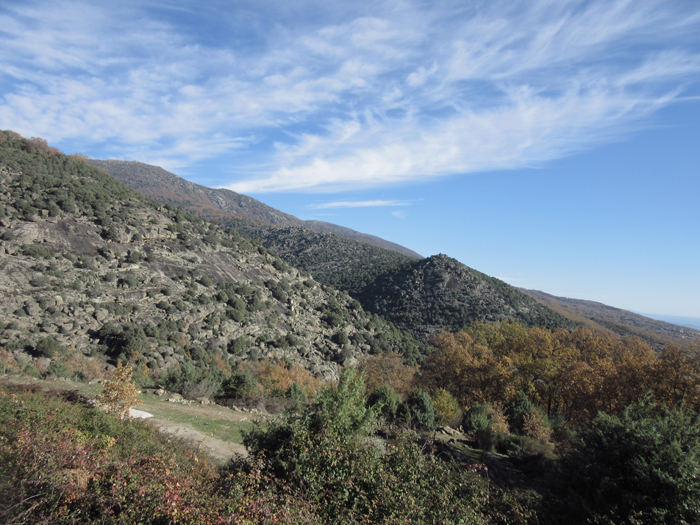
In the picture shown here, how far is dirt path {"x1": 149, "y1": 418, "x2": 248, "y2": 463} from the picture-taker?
36.4ft

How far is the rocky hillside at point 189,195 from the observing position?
118463mm

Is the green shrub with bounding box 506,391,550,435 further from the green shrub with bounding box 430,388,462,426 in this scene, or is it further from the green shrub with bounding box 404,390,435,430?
the green shrub with bounding box 404,390,435,430

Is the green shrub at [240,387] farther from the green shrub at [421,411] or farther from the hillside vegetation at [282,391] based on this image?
the green shrub at [421,411]

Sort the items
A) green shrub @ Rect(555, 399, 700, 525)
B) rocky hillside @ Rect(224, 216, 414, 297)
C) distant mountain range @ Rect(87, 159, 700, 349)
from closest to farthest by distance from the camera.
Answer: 1. green shrub @ Rect(555, 399, 700, 525)
2. distant mountain range @ Rect(87, 159, 700, 349)
3. rocky hillside @ Rect(224, 216, 414, 297)

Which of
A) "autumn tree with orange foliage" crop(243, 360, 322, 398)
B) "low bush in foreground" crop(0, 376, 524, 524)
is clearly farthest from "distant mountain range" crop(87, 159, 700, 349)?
"low bush in foreground" crop(0, 376, 524, 524)

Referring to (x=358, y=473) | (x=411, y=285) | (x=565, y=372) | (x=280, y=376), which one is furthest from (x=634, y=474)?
(x=411, y=285)

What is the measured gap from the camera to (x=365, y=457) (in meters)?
7.25

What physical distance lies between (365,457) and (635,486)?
6297mm

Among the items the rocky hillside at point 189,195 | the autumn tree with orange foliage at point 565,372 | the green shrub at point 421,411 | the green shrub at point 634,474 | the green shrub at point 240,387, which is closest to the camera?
the green shrub at point 634,474

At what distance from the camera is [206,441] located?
1157cm

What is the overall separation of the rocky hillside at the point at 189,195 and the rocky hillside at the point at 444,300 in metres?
56.7

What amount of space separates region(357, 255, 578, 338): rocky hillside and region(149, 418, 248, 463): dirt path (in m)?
52.0

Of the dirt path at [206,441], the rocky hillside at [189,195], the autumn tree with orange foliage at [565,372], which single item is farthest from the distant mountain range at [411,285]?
the dirt path at [206,441]

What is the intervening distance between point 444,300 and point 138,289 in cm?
5167
